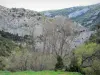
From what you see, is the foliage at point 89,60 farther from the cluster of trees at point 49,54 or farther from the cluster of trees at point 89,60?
the cluster of trees at point 49,54

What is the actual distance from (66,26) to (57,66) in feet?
198

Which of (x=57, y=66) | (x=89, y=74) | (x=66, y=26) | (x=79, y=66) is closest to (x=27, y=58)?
(x=57, y=66)

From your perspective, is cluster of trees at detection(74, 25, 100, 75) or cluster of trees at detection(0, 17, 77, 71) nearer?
cluster of trees at detection(74, 25, 100, 75)

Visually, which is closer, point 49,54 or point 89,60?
point 89,60

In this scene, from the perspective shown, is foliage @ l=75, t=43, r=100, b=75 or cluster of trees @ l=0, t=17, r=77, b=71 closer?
foliage @ l=75, t=43, r=100, b=75

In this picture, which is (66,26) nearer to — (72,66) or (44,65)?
(44,65)

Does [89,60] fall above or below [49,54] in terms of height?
below

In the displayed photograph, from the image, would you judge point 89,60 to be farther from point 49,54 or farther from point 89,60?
A: point 49,54

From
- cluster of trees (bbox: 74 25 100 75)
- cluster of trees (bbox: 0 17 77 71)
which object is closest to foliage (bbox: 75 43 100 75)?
cluster of trees (bbox: 74 25 100 75)

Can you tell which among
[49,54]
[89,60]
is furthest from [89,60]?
[49,54]

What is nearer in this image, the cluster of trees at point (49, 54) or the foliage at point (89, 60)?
the foliage at point (89, 60)

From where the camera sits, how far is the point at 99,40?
153ft

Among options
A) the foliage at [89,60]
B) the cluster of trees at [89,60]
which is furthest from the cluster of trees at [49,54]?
the foliage at [89,60]

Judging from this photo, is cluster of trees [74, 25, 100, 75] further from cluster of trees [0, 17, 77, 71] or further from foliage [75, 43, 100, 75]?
cluster of trees [0, 17, 77, 71]
